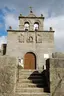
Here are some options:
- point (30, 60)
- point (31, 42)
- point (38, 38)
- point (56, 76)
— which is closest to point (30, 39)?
point (31, 42)

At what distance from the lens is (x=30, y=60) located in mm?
24562

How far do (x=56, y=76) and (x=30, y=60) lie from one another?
1716 centimetres

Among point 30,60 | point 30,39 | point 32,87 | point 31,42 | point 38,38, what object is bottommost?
point 30,60

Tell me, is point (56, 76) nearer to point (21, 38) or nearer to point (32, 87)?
point (32, 87)

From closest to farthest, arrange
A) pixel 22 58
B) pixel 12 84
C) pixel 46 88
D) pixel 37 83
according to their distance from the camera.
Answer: pixel 12 84, pixel 46 88, pixel 37 83, pixel 22 58

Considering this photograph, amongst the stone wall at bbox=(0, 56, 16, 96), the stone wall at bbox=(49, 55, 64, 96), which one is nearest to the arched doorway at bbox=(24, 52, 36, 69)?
the stone wall at bbox=(49, 55, 64, 96)

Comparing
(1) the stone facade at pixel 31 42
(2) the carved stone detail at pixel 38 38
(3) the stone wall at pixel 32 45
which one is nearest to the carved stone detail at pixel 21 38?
(1) the stone facade at pixel 31 42

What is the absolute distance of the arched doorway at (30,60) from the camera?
24.2m

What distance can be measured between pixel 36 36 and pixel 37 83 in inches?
650

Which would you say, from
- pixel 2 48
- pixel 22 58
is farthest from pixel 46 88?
pixel 2 48

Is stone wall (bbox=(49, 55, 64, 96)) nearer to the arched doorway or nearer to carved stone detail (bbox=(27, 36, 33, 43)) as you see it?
the arched doorway

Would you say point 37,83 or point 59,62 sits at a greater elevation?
point 59,62

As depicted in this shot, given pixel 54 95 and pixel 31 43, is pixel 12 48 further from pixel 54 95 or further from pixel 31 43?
pixel 54 95

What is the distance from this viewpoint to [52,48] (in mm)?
24641
